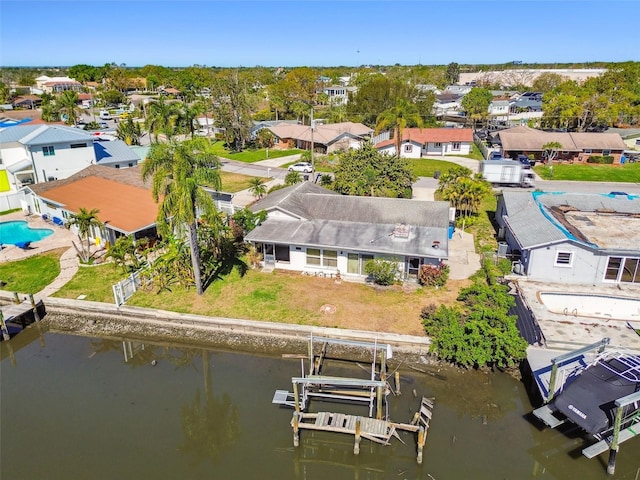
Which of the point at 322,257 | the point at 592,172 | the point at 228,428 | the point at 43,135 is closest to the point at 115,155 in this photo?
the point at 43,135

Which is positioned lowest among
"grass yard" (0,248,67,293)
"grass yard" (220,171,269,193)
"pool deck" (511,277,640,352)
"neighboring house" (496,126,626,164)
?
"grass yard" (0,248,67,293)

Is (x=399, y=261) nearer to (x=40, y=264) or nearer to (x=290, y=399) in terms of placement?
(x=290, y=399)

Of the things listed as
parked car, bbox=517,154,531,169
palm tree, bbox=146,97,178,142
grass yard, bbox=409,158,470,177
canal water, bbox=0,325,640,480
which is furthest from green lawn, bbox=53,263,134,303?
parked car, bbox=517,154,531,169

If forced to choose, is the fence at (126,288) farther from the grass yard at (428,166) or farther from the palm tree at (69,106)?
the palm tree at (69,106)

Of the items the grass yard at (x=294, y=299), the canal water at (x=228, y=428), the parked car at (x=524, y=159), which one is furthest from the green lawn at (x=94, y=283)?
the parked car at (x=524, y=159)

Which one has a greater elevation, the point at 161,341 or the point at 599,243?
the point at 599,243

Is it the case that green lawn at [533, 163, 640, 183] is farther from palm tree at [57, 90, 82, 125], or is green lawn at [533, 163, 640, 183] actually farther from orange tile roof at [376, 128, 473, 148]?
palm tree at [57, 90, 82, 125]

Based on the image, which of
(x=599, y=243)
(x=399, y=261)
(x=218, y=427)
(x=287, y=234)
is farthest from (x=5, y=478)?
(x=599, y=243)
